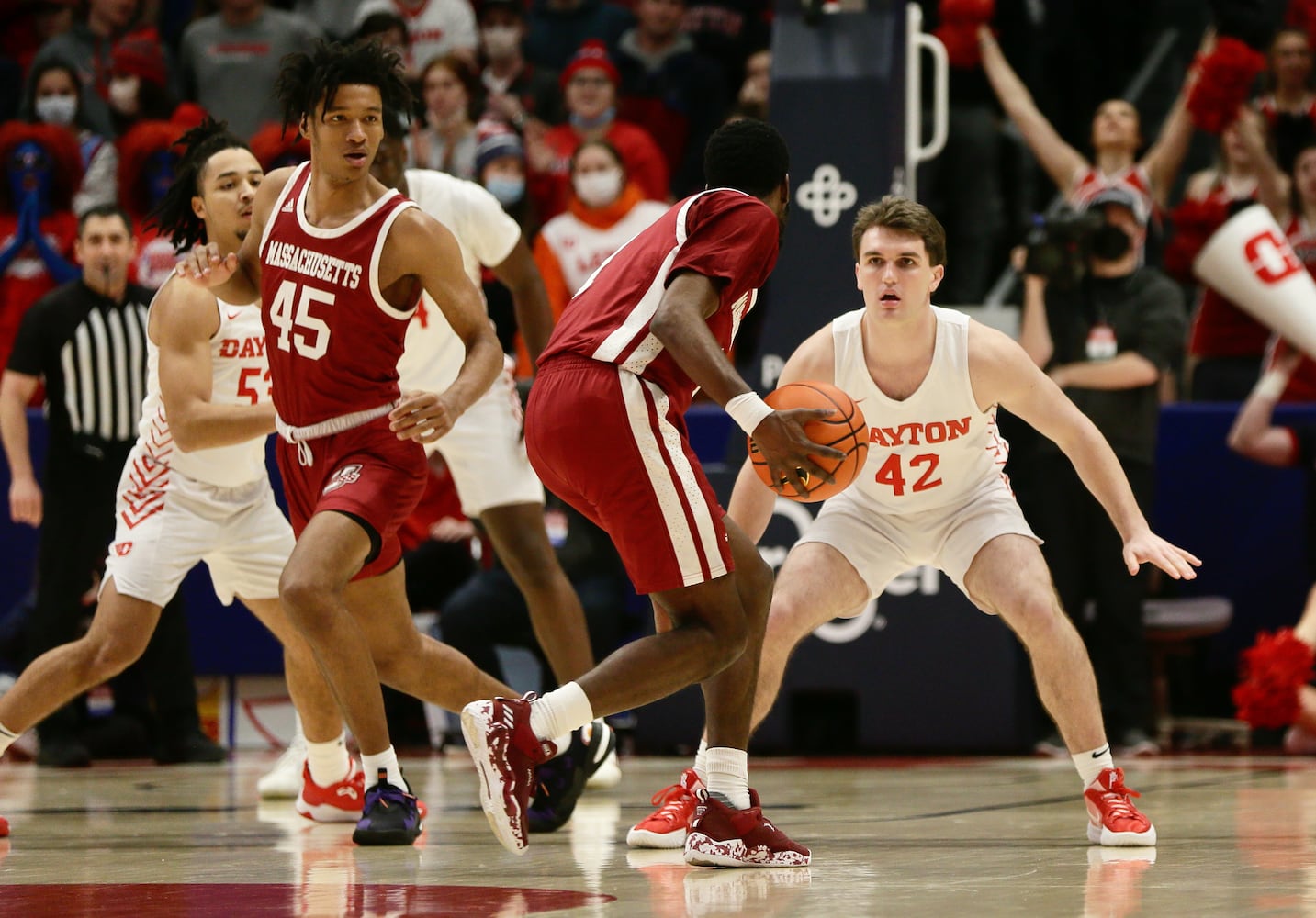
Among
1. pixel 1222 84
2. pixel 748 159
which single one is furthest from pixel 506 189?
pixel 748 159

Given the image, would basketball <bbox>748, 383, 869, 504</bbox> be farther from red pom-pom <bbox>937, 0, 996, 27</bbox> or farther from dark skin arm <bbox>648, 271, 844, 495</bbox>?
red pom-pom <bbox>937, 0, 996, 27</bbox>

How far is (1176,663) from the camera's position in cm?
934

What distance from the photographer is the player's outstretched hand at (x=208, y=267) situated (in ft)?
17.6

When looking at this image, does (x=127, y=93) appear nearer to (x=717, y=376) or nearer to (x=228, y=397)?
(x=228, y=397)

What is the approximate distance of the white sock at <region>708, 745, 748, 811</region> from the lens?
4.68m

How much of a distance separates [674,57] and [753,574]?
22.8 feet

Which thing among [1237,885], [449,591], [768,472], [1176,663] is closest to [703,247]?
[768,472]

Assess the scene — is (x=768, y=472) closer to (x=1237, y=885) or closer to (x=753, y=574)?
(x=753, y=574)

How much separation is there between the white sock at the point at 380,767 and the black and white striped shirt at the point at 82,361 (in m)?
3.80

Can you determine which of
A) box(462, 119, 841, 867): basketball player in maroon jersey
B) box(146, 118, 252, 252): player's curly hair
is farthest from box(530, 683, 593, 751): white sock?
box(146, 118, 252, 252): player's curly hair

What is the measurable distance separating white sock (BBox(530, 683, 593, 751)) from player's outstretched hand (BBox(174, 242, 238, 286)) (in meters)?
1.70

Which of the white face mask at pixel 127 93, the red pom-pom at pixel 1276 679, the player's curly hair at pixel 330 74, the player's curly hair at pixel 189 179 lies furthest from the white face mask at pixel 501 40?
the player's curly hair at pixel 330 74

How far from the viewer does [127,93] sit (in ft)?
35.8

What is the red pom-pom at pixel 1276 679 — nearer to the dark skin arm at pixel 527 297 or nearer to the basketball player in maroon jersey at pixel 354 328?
the dark skin arm at pixel 527 297
